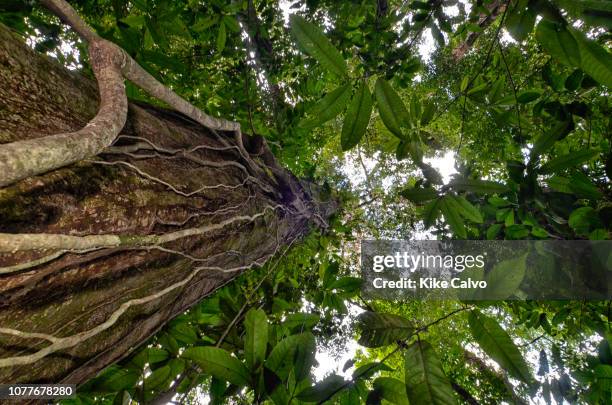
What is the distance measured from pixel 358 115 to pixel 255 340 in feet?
2.54

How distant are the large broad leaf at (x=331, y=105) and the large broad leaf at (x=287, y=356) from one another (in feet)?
2.31

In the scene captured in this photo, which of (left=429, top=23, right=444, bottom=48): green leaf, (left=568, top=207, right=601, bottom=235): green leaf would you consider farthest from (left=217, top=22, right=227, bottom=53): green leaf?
(left=568, top=207, right=601, bottom=235): green leaf

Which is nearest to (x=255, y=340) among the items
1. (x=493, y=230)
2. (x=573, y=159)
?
(x=573, y=159)

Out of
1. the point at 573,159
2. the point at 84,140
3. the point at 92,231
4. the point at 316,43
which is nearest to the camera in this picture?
the point at 84,140

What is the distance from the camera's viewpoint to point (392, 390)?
0.90 m

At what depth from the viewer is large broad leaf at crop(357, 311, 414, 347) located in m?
0.85

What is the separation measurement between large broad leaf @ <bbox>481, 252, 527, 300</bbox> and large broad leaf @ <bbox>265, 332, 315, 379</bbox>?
22.8 inches

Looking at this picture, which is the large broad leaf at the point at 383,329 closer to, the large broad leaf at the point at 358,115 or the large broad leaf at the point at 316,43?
the large broad leaf at the point at 358,115

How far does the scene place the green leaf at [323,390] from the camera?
84 centimetres

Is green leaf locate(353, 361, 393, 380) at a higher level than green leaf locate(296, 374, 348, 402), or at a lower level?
higher

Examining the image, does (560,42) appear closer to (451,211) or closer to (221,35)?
(451,211)

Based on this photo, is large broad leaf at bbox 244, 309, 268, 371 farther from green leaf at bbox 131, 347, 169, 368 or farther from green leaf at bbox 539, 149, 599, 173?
green leaf at bbox 539, 149, 599, 173

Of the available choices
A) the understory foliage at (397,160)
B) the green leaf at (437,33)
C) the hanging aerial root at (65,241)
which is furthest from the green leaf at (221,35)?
the hanging aerial root at (65,241)

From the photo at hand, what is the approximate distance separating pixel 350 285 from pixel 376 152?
626 centimetres
